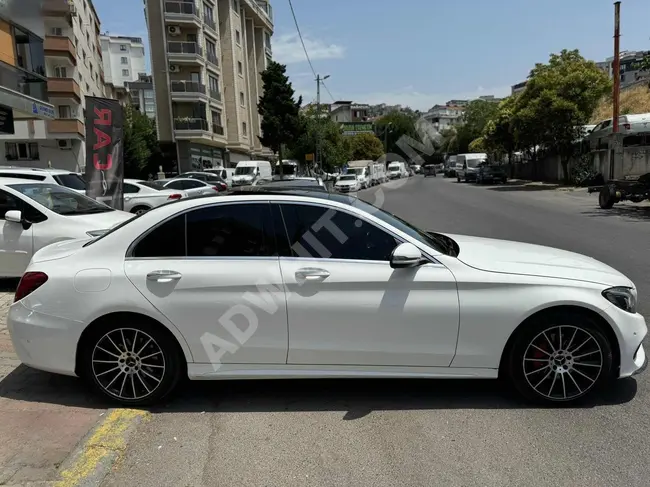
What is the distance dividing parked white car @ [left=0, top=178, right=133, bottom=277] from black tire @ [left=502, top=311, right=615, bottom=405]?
5.57m

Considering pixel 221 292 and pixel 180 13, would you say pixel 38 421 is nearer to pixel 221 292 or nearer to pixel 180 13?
pixel 221 292

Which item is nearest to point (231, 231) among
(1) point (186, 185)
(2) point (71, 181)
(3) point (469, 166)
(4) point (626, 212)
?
(2) point (71, 181)

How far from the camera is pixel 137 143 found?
141ft

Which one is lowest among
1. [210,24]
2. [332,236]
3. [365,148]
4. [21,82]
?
[332,236]

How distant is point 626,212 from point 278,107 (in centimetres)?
3543

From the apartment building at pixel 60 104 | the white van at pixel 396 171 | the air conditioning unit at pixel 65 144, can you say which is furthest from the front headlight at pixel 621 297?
the white van at pixel 396 171

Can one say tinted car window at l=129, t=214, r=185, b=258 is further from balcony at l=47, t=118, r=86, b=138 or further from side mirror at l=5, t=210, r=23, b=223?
balcony at l=47, t=118, r=86, b=138

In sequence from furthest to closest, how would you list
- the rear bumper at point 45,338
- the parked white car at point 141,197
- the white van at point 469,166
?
the white van at point 469,166, the parked white car at point 141,197, the rear bumper at point 45,338

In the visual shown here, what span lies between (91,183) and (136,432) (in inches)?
304

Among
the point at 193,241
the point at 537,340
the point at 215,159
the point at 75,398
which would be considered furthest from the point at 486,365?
the point at 215,159

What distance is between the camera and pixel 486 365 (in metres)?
3.74

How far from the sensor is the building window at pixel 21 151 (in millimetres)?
38906

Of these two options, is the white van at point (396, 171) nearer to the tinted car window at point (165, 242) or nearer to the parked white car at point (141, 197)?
the parked white car at point (141, 197)

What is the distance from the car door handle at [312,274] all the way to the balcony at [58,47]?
1583 inches
